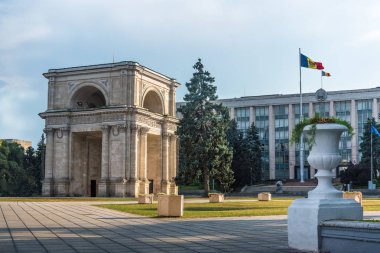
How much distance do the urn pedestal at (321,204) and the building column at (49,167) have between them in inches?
2306

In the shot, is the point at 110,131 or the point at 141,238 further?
the point at 110,131

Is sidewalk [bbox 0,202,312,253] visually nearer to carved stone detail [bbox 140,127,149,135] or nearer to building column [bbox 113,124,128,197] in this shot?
building column [bbox 113,124,128,197]

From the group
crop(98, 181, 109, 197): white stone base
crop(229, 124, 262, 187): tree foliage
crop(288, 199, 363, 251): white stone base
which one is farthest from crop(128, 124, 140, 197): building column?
crop(288, 199, 363, 251): white stone base

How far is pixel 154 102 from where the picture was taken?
74062 millimetres

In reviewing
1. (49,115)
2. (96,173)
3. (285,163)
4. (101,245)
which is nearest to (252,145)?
(285,163)

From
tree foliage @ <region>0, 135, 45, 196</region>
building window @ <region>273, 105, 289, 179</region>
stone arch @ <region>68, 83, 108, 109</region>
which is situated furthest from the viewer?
building window @ <region>273, 105, 289, 179</region>

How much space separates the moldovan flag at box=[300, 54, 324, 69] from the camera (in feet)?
186

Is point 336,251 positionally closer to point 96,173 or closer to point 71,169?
point 71,169

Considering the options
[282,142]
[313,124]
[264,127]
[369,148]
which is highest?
[264,127]

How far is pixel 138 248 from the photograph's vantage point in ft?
39.1

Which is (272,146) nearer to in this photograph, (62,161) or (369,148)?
(369,148)

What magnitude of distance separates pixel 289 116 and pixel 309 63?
2226 inches

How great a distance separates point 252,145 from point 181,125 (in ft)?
120

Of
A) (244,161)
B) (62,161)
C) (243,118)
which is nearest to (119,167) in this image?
(62,161)
